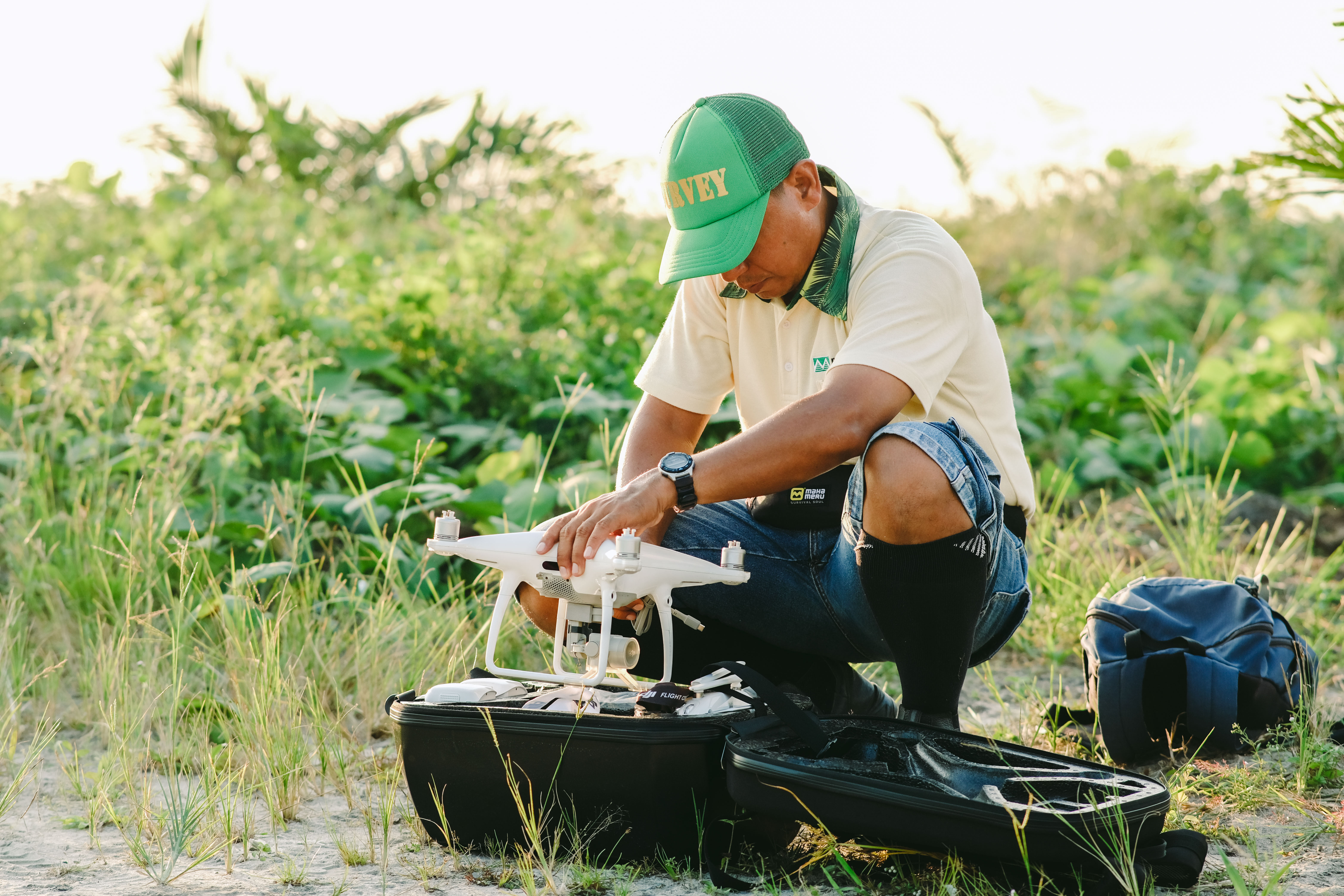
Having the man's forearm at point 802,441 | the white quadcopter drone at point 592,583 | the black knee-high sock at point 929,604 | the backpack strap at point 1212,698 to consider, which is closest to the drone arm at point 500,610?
the white quadcopter drone at point 592,583

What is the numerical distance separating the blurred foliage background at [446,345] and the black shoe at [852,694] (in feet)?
2.84

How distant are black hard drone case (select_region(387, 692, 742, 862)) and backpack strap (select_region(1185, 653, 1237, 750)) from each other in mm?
1082

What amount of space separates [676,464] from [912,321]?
0.55 metres

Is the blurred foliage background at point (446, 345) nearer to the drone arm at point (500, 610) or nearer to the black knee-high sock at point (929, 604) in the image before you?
the drone arm at point (500, 610)

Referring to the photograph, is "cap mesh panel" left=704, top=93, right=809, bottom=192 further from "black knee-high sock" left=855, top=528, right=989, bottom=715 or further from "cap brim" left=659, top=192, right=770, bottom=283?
"black knee-high sock" left=855, top=528, right=989, bottom=715

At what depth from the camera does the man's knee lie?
1988 millimetres

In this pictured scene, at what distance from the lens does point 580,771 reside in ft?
6.21

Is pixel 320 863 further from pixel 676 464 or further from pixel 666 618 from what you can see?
pixel 676 464

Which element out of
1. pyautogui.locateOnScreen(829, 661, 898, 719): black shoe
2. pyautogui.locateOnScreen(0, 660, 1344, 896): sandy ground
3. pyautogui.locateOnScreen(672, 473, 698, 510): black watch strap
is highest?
pyautogui.locateOnScreen(672, 473, 698, 510): black watch strap

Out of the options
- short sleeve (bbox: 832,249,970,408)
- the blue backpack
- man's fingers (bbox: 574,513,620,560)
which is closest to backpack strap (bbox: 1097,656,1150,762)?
the blue backpack

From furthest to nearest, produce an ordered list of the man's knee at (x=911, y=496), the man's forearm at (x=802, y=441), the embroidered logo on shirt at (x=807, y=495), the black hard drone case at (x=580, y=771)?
the embroidered logo on shirt at (x=807, y=495) → the man's forearm at (x=802, y=441) → the man's knee at (x=911, y=496) → the black hard drone case at (x=580, y=771)

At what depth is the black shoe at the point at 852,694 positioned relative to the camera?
258 cm

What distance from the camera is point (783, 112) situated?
7.89 feet

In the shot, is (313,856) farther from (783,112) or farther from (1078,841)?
(783,112)
